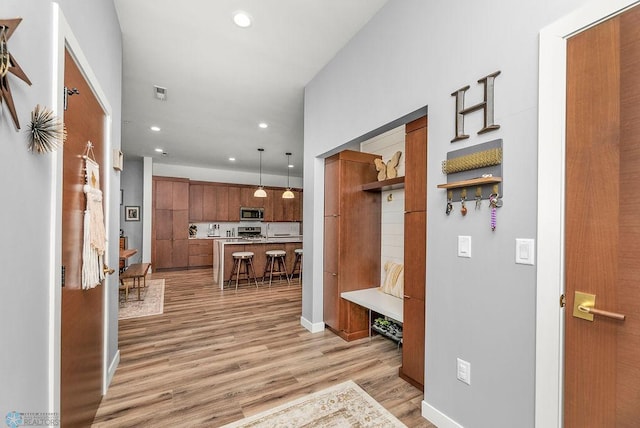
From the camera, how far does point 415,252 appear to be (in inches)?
90.7

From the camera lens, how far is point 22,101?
102 cm

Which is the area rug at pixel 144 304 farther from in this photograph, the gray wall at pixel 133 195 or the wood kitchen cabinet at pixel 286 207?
the wood kitchen cabinet at pixel 286 207

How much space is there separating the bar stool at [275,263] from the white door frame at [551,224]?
202 inches

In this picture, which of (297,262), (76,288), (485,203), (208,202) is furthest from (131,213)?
(485,203)

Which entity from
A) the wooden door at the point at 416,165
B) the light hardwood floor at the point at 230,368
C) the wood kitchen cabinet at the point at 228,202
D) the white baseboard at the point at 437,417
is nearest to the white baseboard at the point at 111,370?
the light hardwood floor at the point at 230,368

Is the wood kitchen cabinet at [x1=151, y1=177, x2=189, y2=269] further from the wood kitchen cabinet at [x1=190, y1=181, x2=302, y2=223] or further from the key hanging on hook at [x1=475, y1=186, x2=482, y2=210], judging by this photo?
the key hanging on hook at [x1=475, y1=186, x2=482, y2=210]

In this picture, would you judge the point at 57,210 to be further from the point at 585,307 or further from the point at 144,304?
the point at 144,304

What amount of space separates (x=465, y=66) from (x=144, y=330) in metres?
4.21

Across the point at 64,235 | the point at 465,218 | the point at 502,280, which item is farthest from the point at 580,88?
the point at 64,235

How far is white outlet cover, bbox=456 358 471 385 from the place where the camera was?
1685 millimetres

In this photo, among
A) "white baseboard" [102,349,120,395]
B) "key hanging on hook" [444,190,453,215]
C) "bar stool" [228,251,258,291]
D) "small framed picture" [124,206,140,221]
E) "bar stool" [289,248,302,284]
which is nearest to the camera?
"key hanging on hook" [444,190,453,215]

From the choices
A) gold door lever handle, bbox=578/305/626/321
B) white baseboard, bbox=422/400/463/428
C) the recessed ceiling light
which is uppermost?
the recessed ceiling light

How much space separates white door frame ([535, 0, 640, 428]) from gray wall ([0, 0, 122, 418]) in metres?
2.10

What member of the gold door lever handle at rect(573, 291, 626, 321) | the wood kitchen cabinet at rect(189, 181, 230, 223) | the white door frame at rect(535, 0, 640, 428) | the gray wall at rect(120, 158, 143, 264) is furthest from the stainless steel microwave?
the gold door lever handle at rect(573, 291, 626, 321)
